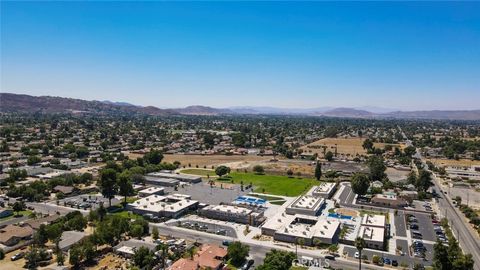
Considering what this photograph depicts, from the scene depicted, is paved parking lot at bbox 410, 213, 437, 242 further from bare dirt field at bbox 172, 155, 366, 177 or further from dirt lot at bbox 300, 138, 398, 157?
dirt lot at bbox 300, 138, 398, 157

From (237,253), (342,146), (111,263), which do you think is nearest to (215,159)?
(342,146)

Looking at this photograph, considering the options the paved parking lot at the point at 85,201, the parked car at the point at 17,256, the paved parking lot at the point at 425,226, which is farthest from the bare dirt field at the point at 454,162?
the parked car at the point at 17,256

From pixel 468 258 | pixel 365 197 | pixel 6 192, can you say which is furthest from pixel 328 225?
pixel 6 192

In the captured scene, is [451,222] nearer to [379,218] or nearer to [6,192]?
[379,218]

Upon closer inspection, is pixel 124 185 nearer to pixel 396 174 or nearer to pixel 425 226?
Result: pixel 425 226

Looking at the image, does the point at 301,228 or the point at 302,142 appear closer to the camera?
the point at 301,228
